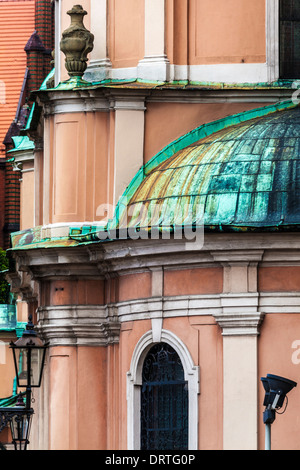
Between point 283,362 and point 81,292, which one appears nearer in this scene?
point 283,362

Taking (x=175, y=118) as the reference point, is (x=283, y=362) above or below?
below

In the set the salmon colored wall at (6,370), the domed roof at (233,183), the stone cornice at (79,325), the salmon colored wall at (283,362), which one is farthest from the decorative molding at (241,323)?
the salmon colored wall at (6,370)

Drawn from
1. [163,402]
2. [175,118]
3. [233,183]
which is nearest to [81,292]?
[163,402]

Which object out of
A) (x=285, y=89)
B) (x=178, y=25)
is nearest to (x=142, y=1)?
(x=178, y=25)

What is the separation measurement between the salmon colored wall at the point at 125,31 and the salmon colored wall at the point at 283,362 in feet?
20.0

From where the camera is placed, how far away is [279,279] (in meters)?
33.4

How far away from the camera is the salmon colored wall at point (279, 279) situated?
109 ft

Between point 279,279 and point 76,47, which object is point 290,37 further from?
point 279,279

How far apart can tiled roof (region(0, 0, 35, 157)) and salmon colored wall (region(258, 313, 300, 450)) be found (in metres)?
41.4

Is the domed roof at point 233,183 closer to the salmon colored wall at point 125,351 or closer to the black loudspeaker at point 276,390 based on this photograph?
the salmon colored wall at point 125,351

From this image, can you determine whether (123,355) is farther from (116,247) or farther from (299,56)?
(299,56)

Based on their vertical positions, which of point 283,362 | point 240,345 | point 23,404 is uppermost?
point 240,345

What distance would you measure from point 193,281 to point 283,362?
2040 mm

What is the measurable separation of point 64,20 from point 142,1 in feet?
6.19
